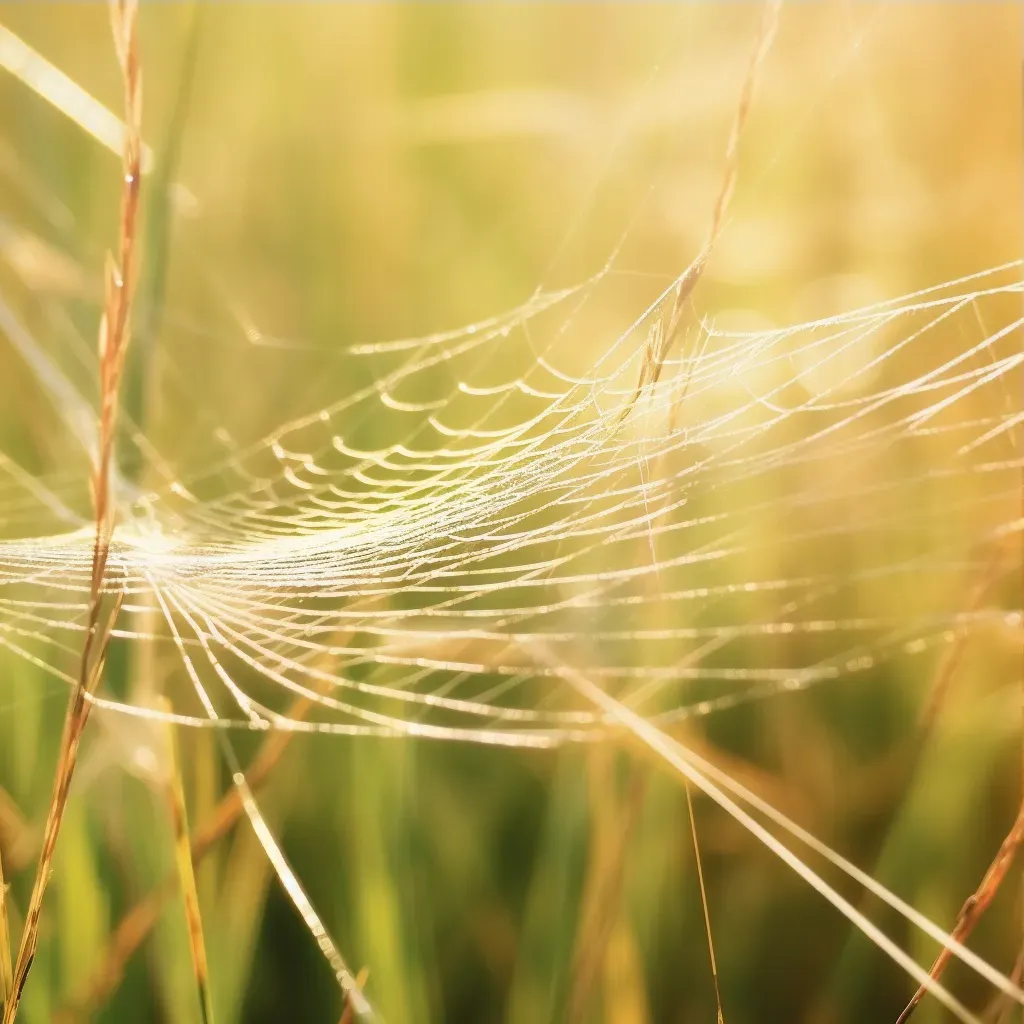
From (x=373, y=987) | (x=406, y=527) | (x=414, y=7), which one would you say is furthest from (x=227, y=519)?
(x=414, y=7)

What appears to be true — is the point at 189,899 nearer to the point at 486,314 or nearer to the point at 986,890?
the point at 986,890

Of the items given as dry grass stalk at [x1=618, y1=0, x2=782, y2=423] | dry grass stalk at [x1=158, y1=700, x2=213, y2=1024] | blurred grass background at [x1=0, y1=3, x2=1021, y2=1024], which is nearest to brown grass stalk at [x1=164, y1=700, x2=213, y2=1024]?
dry grass stalk at [x1=158, y1=700, x2=213, y2=1024]

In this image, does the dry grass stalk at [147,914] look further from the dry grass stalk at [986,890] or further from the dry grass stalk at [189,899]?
the dry grass stalk at [986,890]

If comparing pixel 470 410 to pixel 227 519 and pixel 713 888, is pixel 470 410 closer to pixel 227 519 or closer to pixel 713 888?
pixel 227 519

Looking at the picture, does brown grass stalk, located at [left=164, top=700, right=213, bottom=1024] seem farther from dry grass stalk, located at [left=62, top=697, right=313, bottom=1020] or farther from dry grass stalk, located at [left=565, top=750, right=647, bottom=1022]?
dry grass stalk, located at [left=565, top=750, right=647, bottom=1022]

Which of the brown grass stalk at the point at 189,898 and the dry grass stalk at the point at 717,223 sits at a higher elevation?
the dry grass stalk at the point at 717,223

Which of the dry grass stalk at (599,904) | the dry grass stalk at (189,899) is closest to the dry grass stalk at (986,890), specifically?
the dry grass stalk at (599,904)

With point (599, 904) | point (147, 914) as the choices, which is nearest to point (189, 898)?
point (147, 914)

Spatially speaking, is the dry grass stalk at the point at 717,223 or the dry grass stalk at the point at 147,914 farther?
the dry grass stalk at the point at 147,914
